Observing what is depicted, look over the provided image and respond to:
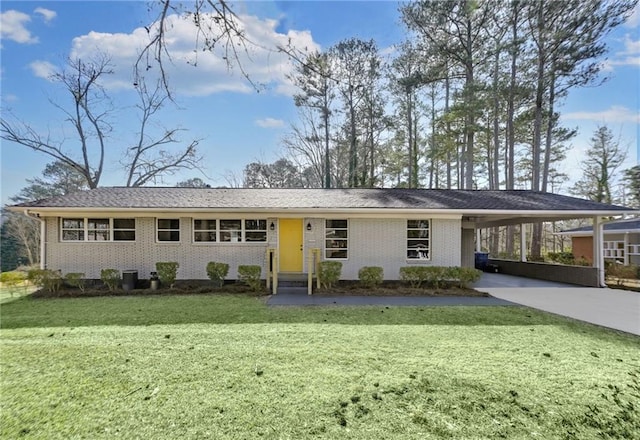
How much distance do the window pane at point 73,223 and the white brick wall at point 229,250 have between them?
8.8 inches

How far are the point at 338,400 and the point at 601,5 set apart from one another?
747 inches

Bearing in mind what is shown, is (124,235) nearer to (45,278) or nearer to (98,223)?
(98,223)

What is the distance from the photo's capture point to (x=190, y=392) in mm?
3424

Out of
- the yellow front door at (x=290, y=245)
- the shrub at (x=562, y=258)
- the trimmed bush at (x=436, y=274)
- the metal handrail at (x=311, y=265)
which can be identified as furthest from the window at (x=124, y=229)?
the shrub at (x=562, y=258)

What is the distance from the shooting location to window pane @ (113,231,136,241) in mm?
10797

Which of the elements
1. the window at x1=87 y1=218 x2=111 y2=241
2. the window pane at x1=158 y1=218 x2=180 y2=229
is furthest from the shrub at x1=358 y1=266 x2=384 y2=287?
the window at x1=87 y1=218 x2=111 y2=241

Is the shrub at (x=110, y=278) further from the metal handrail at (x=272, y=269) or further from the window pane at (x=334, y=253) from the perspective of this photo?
the window pane at (x=334, y=253)

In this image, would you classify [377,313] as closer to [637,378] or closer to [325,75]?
[637,378]

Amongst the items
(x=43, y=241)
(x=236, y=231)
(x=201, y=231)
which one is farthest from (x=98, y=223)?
(x=236, y=231)

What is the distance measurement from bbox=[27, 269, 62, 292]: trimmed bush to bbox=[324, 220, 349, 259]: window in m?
8.12

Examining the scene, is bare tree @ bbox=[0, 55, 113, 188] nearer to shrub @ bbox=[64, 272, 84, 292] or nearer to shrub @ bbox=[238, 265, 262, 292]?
shrub @ bbox=[64, 272, 84, 292]

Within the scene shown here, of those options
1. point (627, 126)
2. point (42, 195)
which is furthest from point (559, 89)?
point (42, 195)

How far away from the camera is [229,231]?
432 inches

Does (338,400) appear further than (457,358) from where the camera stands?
No
